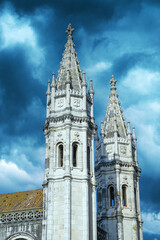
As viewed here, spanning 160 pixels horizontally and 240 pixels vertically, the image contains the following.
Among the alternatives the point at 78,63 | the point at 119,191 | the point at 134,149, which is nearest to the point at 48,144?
the point at 78,63

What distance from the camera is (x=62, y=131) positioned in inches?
1574

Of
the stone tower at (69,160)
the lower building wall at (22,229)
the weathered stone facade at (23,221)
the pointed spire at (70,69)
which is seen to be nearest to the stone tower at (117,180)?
the weathered stone facade at (23,221)

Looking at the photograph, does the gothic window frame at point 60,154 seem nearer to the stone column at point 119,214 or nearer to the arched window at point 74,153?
the arched window at point 74,153

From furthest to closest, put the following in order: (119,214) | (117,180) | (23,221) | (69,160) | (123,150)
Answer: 1. (123,150)
2. (117,180)
3. (119,214)
4. (23,221)
5. (69,160)

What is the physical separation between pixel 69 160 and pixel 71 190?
8.60 ft

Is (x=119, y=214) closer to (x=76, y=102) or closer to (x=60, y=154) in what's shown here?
(x=60, y=154)

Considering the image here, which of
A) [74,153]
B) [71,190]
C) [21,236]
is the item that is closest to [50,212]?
[71,190]

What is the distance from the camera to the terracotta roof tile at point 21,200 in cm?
4178

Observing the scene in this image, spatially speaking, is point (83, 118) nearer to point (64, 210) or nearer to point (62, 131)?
point (62, 131)

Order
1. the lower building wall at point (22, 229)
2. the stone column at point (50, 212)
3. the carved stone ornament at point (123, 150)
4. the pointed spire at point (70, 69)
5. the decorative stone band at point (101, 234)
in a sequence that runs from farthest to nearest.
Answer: the carved stone ornament at point (123, 150) → the decorative stone band at point (101, 234) → the pointed spire at point (70, 69) → the lower building wall at point (22, 229) → the stone column at point (50, 212)

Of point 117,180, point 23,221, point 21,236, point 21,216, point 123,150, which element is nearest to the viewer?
point 21,236

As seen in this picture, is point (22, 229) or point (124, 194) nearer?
point (22, 229)

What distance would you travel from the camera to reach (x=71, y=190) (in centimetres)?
3703

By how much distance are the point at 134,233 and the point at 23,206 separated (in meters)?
13.9
